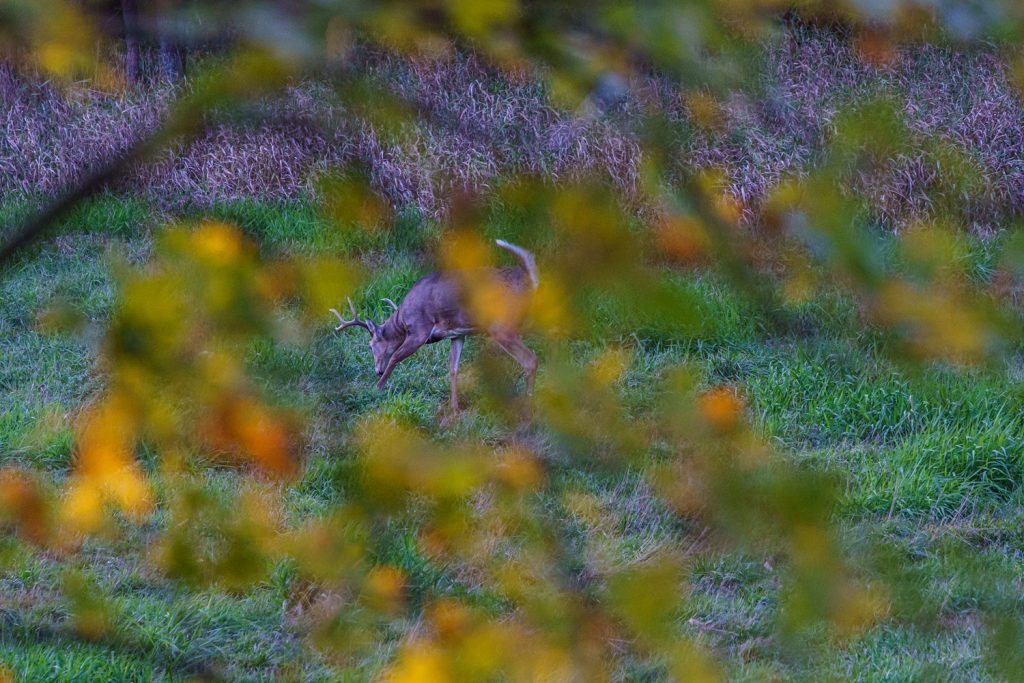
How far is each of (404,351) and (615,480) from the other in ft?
14.8

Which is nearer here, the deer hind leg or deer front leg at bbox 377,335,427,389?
the deer hind leg

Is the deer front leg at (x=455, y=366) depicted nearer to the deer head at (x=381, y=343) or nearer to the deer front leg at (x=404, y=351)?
the deer front leg at (x=404, y=351)

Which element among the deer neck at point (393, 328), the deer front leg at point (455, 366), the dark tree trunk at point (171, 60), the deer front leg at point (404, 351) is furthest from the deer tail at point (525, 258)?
the deer neck at point (393, 328)

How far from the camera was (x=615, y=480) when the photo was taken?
1.67m

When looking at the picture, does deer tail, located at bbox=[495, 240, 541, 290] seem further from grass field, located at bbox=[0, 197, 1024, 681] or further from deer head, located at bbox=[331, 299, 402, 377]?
deer head, located at bbox=[331, 299, 402, 377]

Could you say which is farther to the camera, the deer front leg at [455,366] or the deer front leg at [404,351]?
the deer front leg at [404,351]

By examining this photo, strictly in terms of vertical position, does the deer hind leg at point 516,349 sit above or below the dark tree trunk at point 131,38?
below

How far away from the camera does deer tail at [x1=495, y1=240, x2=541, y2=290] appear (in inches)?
41.8

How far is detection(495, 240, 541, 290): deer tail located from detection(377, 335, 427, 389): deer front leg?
474 cm

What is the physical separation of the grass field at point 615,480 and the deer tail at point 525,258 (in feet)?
0.33

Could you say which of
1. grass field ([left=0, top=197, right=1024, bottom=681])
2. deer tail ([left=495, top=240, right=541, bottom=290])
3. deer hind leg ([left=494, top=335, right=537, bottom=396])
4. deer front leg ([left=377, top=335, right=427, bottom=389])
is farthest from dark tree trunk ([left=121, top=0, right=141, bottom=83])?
deer front leg ([left=377, top=335, right=427, bottom=389])

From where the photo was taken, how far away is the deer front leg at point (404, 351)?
6049 mm

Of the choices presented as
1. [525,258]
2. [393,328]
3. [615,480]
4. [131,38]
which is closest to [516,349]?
[615,480]

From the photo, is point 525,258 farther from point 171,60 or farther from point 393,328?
point 393,328
